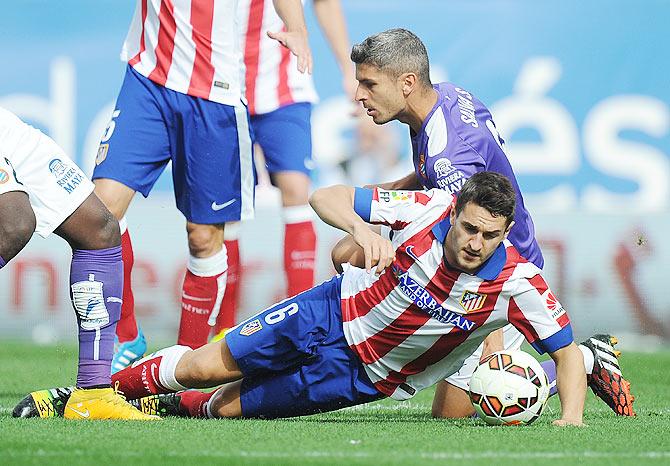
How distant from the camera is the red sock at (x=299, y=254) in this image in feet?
24.6

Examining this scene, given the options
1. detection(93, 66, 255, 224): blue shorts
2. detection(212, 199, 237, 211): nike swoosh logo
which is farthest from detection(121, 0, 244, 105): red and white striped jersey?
detection(212, 199, 237, 211): nike swoosh logo

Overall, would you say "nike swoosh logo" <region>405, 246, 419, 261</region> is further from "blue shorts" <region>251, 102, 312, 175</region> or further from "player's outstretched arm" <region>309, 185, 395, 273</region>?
"blue shorts" <region>251, 102, 312, 175</region>

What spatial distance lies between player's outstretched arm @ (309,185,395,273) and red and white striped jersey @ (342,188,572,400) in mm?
90

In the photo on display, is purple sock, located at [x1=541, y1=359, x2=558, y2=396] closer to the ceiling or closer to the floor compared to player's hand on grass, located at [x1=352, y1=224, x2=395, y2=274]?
closer to the floor

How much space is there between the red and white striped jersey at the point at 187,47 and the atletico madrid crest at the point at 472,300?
239cm

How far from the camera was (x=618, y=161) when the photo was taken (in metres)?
10.9

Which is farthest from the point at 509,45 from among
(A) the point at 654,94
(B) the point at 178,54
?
(B) the point at 178,54

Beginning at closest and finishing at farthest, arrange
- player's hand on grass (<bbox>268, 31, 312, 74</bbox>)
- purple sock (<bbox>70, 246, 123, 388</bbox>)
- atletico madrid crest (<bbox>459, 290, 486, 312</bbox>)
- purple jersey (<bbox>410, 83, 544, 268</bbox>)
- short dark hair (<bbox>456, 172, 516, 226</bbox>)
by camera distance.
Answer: short dark hair (<bbox>456, 172, 516, 226</bbox>) < atletico madrid crest (<bbox>459, 290, 486, 312</bbox>) < purple sock (<bbox>70, 246, 123, 388</bbox>) < purple jersey (<bbox>410, 83, 544, 268</bbox>) < player's hand on grass (<bbox>268, 31, 312, 74</bbox>)

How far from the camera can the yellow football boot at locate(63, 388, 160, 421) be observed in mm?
5270

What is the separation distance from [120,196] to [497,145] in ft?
6.58

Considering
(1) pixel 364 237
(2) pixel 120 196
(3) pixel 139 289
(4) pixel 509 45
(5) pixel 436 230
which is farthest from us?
(4) pixel 509 45

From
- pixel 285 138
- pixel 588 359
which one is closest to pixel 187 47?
pixel 285 138

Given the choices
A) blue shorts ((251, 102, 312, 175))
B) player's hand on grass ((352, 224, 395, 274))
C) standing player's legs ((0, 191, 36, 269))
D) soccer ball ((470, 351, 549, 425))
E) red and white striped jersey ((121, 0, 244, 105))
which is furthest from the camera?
blue shorts ((251, 102, 312, 175))

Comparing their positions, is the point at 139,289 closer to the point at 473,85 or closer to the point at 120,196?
the point at 473,85
